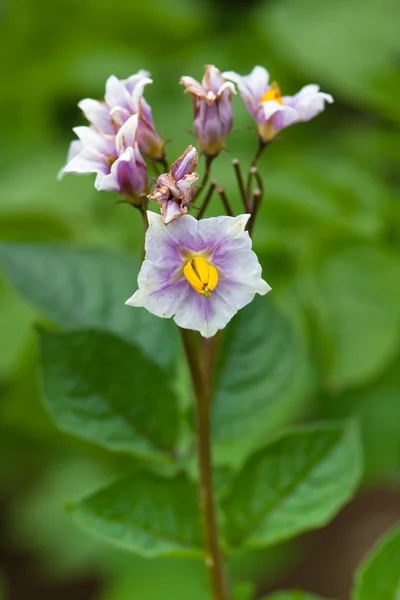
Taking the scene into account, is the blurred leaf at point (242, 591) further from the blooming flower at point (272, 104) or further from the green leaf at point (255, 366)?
the blooming flower at point (272, 104)

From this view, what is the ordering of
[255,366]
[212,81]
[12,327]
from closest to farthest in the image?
[212,81] < [255,366] < [12,327]

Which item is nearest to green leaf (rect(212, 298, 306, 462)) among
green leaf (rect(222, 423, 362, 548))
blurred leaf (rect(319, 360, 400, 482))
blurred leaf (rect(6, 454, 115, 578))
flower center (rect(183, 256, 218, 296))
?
green leaf (rect(222, 423, 362, 548))

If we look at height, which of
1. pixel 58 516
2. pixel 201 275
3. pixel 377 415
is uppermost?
pixel 201 275

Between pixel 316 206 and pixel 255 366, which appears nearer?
pixel 255 366

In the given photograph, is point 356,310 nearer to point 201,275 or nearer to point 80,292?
point 80,292

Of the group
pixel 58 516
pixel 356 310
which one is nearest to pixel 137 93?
pixel 356 310

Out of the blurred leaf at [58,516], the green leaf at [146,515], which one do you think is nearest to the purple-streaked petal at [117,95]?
the green leaf at [146,515]

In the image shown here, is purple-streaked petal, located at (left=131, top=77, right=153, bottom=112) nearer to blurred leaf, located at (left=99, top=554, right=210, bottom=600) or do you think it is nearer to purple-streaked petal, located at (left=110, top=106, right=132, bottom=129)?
purple-streaked petal, located at (left=110, top=106, right=132, bottom=129)
